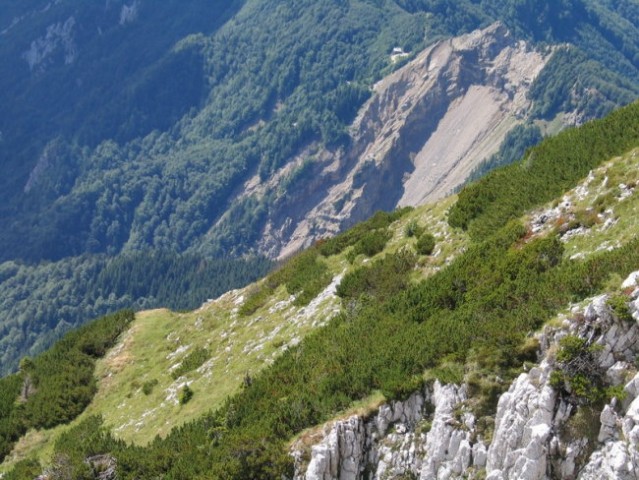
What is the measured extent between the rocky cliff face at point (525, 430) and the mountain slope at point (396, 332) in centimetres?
17

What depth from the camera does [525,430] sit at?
24.0 meters

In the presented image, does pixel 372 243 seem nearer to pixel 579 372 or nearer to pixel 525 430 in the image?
pixel 579 372

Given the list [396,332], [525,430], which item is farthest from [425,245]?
[525,430]

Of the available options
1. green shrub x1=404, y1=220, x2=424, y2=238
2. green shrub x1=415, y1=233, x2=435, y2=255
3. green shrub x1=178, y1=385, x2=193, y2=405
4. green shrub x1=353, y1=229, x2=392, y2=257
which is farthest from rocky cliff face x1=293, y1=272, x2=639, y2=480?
green shrub x1=353, y1=229, x2=392, y2=257

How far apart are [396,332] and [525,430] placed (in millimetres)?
10984

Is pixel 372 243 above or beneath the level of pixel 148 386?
beneath

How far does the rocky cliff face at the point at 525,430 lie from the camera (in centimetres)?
2309

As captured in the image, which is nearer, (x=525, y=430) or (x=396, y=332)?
(x=525, y=430)

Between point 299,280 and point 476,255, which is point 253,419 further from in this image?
point 299,280

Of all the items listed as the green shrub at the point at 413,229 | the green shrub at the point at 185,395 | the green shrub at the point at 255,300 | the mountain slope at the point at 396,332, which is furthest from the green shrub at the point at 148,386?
the green shrub at the point at 413,229

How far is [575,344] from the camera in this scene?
24.7 m

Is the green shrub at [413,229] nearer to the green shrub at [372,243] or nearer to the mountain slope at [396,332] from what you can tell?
the mountain slope at [396,332]

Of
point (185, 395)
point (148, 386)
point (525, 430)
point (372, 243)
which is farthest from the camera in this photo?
point (372, 243)

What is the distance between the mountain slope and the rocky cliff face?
0.55ft
